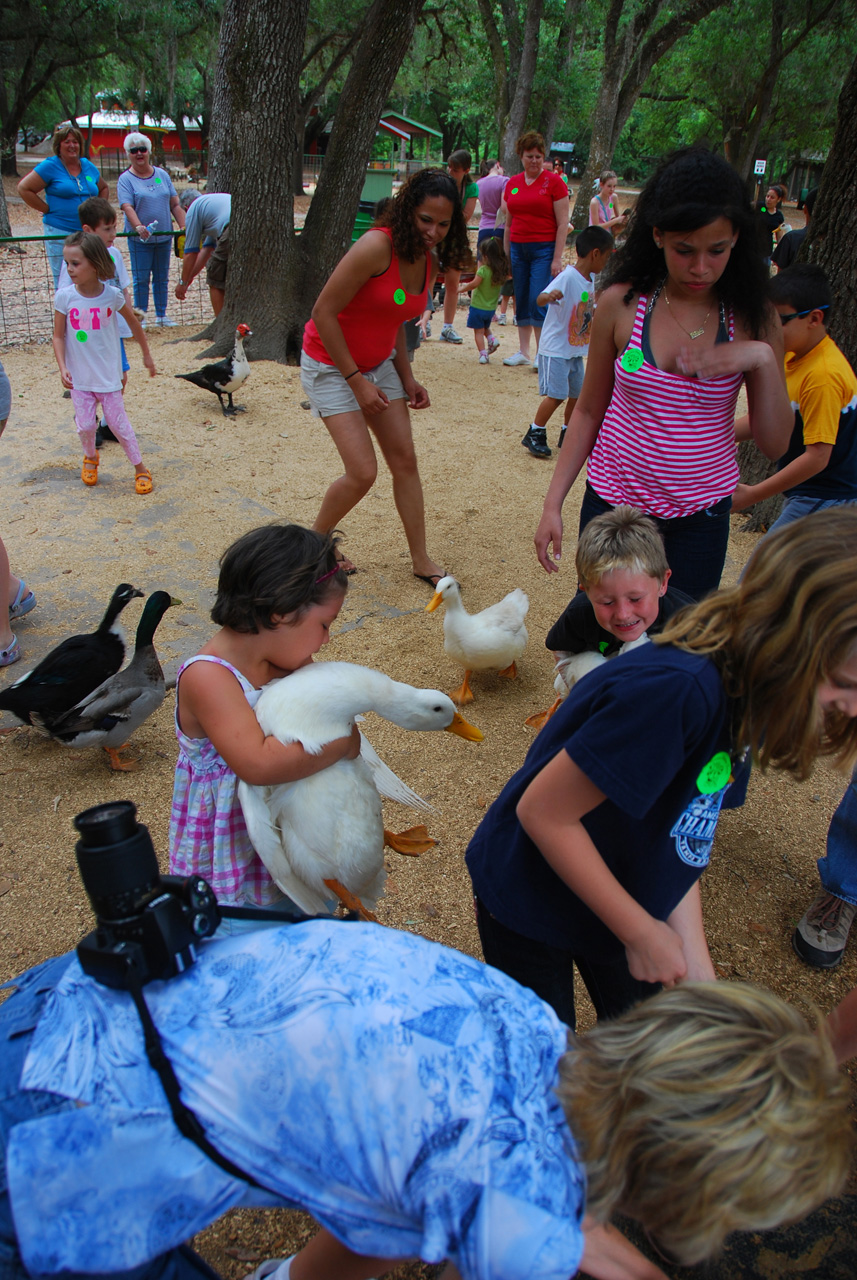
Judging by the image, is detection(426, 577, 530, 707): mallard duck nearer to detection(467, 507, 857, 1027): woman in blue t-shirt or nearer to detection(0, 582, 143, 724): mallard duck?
detection(0, 582, 143, 724): mallard duck

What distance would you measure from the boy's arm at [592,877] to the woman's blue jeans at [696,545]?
153 centimetres

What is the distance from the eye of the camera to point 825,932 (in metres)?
2.56

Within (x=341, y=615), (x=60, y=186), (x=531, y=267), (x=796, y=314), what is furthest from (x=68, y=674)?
(x=60, y=186)

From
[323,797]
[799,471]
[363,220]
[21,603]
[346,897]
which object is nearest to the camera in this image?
[323,797]

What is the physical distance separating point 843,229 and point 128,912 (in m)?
5.86

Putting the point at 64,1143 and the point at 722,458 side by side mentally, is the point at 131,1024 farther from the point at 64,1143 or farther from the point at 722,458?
the point at 722,458

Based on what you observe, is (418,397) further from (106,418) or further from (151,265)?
(151,265)

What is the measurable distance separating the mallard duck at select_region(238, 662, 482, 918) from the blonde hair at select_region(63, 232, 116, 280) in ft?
15.1

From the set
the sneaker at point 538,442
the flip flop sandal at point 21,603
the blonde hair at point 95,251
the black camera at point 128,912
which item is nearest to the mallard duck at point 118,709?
the flip flop sandal at point 21,603

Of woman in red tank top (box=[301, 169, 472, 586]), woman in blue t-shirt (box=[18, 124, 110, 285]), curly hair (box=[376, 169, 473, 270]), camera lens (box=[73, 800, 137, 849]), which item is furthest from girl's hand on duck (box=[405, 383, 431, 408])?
woman in blue t-shirt (box=[18, 124, 110, 285])

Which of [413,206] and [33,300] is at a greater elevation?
[413,206]

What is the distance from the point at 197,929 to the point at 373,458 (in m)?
3.38

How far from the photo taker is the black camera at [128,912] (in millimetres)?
970

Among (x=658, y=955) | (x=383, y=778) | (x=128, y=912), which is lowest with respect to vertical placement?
(x=383, y=778)
